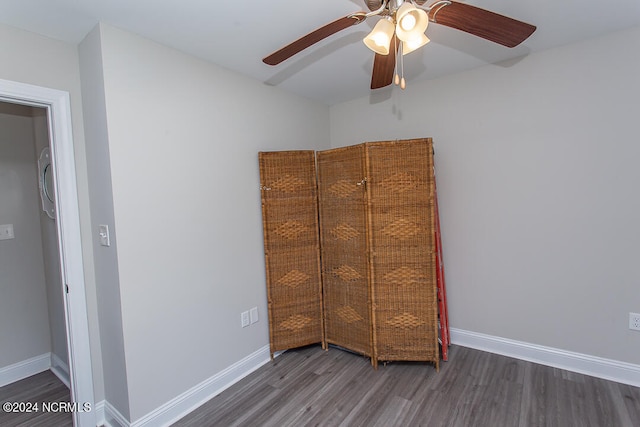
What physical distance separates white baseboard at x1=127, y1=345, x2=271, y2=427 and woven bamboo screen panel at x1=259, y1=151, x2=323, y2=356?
18 centimetres

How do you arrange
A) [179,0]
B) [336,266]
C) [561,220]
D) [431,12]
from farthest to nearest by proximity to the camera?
[336,266], [561,220], [179,0], [431,12]

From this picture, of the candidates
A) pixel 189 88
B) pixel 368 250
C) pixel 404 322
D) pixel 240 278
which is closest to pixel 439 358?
pixel 404 322

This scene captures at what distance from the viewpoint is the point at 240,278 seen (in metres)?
2.35

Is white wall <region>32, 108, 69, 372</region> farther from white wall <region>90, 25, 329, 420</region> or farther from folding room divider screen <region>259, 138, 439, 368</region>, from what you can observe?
folding room divider screen <region>259, 138, 439, 368</region>

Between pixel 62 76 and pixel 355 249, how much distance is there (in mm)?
2174

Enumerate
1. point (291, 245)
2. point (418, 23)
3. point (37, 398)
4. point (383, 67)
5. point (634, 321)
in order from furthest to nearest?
1. point (291, 245)
2. point (37, 398)
3. point (634, 321)
4. point (383, 67)
5. point (418, 23)

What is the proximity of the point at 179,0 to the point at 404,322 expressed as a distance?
2439 mm

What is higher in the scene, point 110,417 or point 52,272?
point 52,272

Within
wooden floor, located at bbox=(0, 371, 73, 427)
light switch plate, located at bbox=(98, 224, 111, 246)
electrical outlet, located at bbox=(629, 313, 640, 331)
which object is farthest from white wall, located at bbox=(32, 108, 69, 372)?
Answer: electrical outlet, located at bbox=(629, 313, 640, 331)

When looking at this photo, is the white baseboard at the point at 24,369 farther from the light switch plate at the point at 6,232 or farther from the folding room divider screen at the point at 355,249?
the folding room divider screen at the point at 355,249

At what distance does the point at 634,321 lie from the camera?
78.6 inches

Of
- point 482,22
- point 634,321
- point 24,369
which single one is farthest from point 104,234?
point 634,321

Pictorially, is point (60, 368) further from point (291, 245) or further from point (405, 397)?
point (405, 397)

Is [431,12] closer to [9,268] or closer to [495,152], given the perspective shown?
[495,152]
